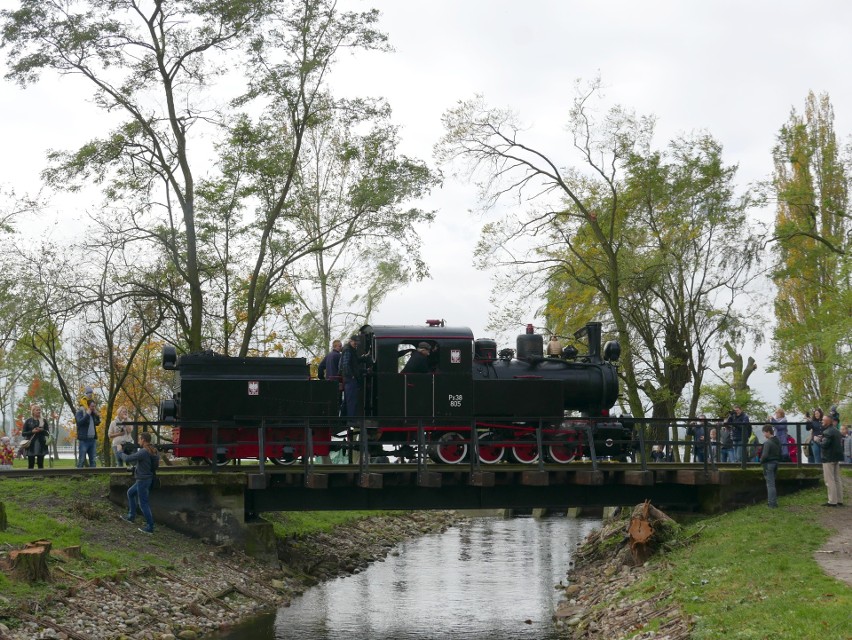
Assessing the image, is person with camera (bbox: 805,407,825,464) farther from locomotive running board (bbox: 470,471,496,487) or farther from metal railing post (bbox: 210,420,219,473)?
metal railing post (bbox: 210,420,219,473)

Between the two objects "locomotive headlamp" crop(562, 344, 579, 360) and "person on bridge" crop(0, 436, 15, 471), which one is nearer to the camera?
"locomotive headlamp" crop(562, 344, 579, 360)

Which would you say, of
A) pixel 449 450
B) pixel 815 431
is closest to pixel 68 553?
pixel 449 450

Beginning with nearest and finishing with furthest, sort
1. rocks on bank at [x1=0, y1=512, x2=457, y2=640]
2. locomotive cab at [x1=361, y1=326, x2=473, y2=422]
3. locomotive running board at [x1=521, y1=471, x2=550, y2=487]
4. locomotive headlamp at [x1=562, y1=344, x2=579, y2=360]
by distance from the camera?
rocks on bank at [x1=0, y1=512, x2=457, y2=640] < locomotive running board at [x1=521, y1=471, x2=550, y2=487] < locomotive cab at [x1=361, y1=326, x2=473, y2=422] < locomotive headlamp at [x1=562, y1=344, x2=579, y2=360]

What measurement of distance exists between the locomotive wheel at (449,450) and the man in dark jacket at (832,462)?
24.2ft

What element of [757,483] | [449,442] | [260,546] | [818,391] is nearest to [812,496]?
[757,483]

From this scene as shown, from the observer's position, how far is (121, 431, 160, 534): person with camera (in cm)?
1895

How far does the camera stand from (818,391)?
42750mm

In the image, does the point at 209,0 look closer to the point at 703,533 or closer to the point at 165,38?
the point at 165,38

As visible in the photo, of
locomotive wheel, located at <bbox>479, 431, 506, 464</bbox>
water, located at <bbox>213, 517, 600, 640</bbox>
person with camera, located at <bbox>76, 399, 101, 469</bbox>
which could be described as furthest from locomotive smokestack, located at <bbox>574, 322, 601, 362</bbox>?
person with camera, located at <bbox>76, 399, 101, 469</bbox>

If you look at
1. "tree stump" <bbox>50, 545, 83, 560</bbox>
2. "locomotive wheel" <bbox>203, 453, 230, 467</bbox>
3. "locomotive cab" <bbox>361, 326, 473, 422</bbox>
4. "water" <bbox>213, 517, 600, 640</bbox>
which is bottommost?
"water" <bbox>213, 517, 600, 640</bbox>

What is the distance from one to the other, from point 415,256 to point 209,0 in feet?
29.2

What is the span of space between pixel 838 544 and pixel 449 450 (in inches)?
318

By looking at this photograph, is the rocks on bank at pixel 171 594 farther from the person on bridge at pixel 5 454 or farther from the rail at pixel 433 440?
the person on bridge at pixel 5 454

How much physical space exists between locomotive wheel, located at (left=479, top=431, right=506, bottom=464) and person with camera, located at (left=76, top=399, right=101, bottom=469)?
9249 millimetres
